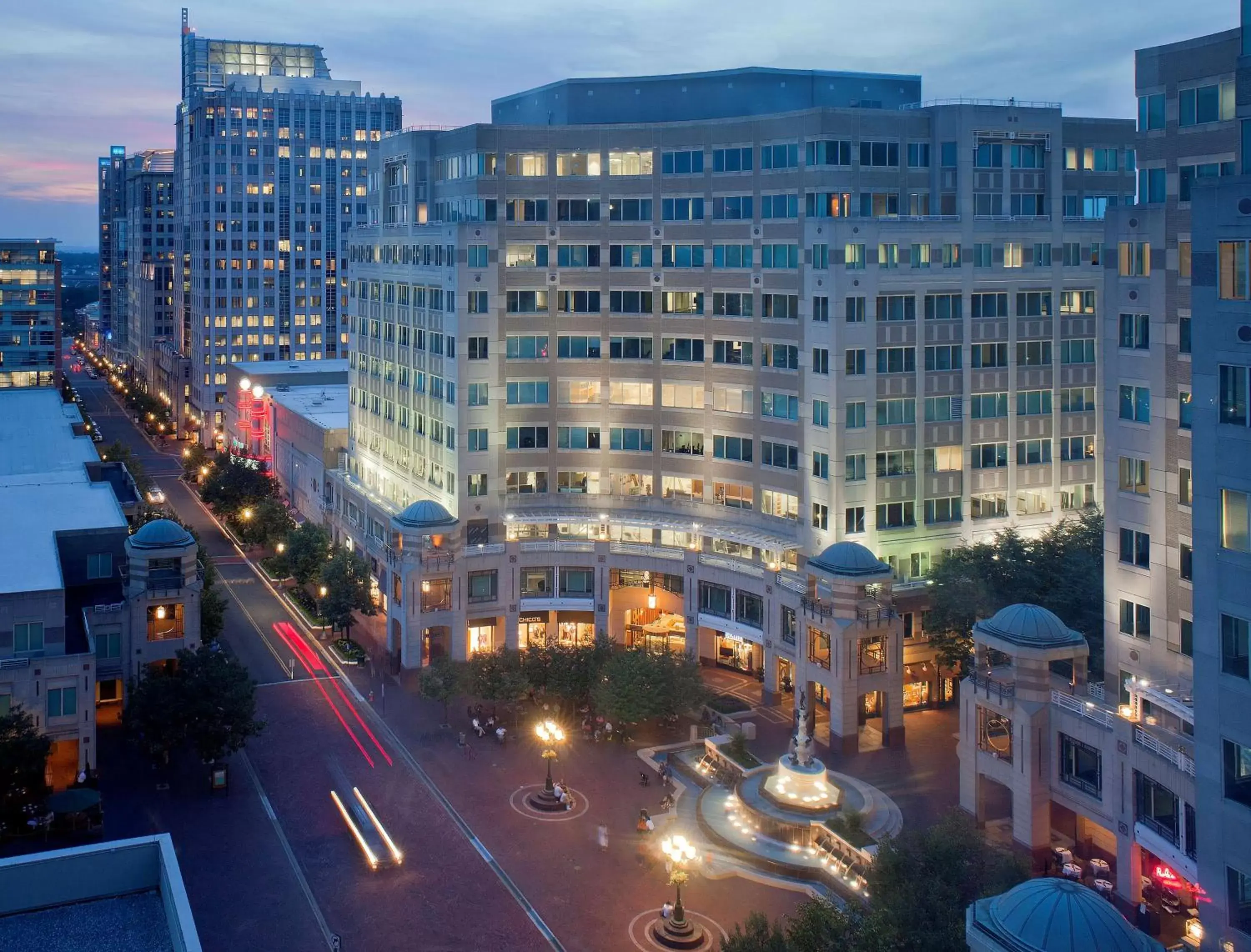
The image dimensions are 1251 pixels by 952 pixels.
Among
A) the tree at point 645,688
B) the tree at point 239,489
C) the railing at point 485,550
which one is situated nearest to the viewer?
the tree at point 645,688

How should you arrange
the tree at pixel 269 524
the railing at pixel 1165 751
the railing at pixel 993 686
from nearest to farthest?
the railing at pixel 1165 751, the railing at pixel 993 686, the tree at pixel 269 524

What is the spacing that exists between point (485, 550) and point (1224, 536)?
200 ft

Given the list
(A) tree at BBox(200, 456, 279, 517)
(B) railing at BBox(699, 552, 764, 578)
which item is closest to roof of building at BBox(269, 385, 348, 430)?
(A) tree at BBox(200, 456, 279, 517)

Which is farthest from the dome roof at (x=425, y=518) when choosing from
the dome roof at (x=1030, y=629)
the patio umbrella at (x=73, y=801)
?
the dome roof at (x=1030, y=629)

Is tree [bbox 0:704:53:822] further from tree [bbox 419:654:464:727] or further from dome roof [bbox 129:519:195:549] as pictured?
tree [bbox 419:654:464:727]

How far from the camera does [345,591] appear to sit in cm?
9912

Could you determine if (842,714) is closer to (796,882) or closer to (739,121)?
(796,882)

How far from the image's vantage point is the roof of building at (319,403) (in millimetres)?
142750

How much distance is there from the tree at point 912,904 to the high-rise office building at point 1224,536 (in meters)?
7.04

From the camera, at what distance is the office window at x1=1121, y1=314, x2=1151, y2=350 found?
61.2 metres

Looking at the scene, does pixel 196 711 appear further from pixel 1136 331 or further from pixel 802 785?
pixel 1136 331

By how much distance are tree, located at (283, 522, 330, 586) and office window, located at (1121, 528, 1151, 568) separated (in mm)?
68385

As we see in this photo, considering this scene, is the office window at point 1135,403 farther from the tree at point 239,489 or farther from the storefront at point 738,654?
the tree at point 239,489

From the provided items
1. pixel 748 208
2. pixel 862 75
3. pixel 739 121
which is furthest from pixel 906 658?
pixel 862 75
